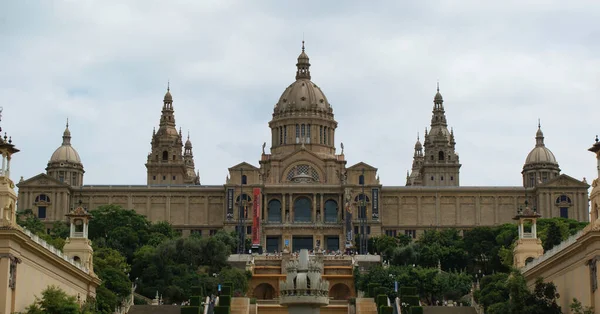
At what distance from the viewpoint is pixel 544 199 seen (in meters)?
171

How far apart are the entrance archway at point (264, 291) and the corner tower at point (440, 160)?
2741 inches

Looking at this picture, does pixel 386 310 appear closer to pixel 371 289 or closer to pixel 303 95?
pixel 371 289

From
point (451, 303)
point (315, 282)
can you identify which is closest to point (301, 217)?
point (451, 303)

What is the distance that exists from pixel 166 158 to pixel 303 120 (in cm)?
2219

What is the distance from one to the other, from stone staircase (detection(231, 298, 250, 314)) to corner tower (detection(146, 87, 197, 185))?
94294 mm

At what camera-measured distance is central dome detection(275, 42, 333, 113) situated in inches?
7387

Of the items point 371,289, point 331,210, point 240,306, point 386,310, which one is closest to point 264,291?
point 371,289

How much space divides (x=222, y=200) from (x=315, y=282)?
9861cm

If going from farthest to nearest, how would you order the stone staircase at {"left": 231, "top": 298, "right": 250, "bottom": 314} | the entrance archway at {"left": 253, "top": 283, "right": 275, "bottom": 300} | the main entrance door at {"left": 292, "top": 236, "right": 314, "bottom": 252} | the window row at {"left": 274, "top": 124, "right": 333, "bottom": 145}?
the window row at {"left": 274, "top": 124, "right": 333, "bottom": 145}, the main entrance door at {"left": 292, "top": 236, "right": 314, "bottom": 252}, the entrance archway at {"left": 253, "top": 283, "right": 275, "bottom": 300}, the stone staircase at {"left": 231, "top": 298, "right": 250, "bottom": 314}

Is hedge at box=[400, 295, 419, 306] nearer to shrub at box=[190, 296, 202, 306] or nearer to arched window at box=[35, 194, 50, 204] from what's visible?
shrub at box=[190, 296, 202, 306]

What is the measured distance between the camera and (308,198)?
Result: 172 m

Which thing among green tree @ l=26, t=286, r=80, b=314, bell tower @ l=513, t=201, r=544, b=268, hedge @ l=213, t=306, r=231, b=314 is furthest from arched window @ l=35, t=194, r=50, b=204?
green tree @ l=26, t=286, r=80, b=314

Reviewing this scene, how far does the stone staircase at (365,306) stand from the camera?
96825 millimetres

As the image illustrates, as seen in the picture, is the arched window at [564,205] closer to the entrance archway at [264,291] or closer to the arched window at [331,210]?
the arched window at [331,210]
